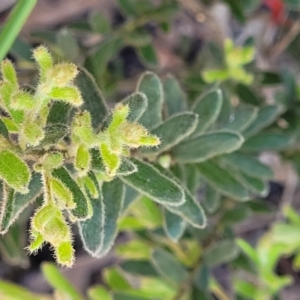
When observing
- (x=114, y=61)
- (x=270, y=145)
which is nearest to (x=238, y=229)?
(x=114, y=61)

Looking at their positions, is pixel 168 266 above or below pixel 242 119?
below

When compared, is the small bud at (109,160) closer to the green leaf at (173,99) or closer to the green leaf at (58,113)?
the green leaf at (58,113)

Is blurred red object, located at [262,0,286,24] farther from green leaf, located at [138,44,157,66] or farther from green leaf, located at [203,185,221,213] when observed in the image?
green leaf, located at [203,185,221,213]

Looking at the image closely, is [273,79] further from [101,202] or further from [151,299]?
[101,202]

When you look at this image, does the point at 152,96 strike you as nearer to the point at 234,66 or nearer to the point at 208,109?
the point at 208,109

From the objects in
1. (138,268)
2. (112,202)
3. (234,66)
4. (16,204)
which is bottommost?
(138,268)

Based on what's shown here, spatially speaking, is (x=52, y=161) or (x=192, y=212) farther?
(x=192, y=212)

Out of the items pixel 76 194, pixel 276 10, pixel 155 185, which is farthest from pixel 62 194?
pixel 276 10

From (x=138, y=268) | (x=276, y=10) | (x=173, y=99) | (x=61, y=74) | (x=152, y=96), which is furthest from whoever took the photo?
(x=276, y=10)
